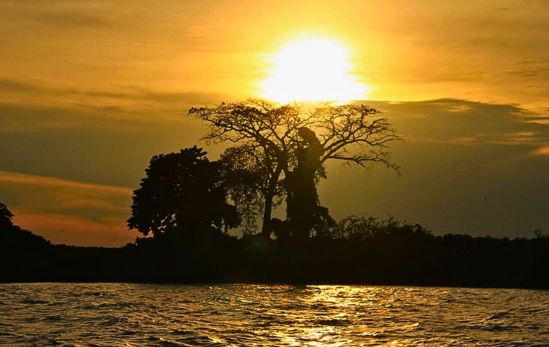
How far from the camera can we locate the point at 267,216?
74875 mm

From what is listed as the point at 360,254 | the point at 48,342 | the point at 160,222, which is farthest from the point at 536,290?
the point at 48,342

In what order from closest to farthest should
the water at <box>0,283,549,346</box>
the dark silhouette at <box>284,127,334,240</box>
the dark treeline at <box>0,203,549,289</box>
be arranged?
the water at <box>0,283,549,346</box> < the dark treeline at <box>0,203,549,289</box> < the dark silhouette at <box>284,127,334,240</box>

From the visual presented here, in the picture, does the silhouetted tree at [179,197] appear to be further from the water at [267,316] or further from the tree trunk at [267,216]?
the water at [267,316]

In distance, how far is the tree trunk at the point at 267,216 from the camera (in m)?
74.3

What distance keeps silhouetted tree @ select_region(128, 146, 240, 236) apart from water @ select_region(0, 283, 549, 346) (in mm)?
12872

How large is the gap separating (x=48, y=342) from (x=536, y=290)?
37.9 m

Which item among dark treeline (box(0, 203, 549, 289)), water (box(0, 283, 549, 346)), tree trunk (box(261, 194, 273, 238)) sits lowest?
water (box(0, 283, 549, 346))

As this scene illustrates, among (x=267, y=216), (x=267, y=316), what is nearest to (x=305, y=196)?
(x=267, y=216)

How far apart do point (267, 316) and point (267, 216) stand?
3600cm

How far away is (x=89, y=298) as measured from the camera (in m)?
47.0

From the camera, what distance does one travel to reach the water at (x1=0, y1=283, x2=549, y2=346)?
1243 inches

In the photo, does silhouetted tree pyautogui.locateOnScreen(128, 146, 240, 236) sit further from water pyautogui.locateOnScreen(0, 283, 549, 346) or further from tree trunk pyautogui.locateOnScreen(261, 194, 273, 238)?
water pyautogui.locateOnScreen(0, 283, 549, 346)

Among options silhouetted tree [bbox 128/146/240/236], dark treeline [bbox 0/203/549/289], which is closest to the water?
dark treeline [bbox 0/203/549/289]

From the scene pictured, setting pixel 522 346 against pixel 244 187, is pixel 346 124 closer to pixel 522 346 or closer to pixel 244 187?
pixel 244 187
